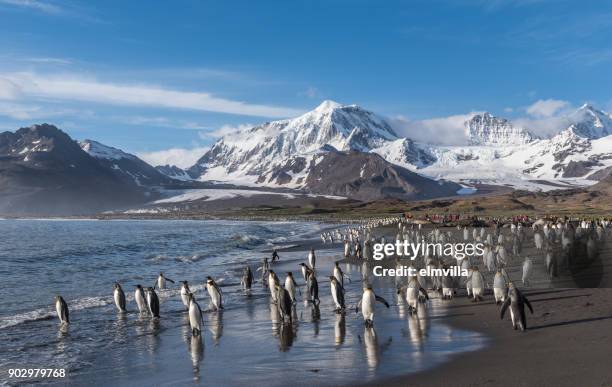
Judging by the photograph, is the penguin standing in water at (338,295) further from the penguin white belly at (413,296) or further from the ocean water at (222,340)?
the penguin white belly at (413,296)

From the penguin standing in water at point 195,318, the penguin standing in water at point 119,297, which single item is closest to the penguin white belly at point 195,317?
the penguin standing in water at point 195,318

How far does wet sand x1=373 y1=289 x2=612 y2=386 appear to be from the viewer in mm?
9688

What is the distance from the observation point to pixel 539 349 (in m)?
11.4

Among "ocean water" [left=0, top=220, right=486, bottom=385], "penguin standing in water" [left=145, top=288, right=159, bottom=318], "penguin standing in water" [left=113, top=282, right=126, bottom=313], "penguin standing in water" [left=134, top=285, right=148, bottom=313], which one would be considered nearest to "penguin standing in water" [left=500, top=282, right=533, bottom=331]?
"ocean water" [left=0, top=220, right=486, bottom=385]

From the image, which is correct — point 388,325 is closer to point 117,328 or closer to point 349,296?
point 349,296

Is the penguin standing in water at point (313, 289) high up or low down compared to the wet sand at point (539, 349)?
up

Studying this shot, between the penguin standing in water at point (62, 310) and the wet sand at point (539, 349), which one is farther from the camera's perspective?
the penguin standing in water at point (62, 310)

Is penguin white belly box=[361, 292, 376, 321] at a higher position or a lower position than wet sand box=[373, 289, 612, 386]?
higher

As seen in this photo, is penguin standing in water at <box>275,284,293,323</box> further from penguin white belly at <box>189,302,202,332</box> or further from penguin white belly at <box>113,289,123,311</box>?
penguin white belly at <box>113,289,123,311</box>

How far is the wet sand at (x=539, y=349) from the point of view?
9.69 meters

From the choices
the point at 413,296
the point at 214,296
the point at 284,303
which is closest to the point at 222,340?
the point at 284,303

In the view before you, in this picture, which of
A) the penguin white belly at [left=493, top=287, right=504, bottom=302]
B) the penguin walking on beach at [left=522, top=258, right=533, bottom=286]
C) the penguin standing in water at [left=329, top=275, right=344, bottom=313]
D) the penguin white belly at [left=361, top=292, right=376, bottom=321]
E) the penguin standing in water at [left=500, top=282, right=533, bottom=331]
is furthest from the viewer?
the penguin walking on beach at [left=522, top=258, right=533, bottom=286]

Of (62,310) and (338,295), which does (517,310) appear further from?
(62,310)

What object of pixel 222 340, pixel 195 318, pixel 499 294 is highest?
pixel 195 318
